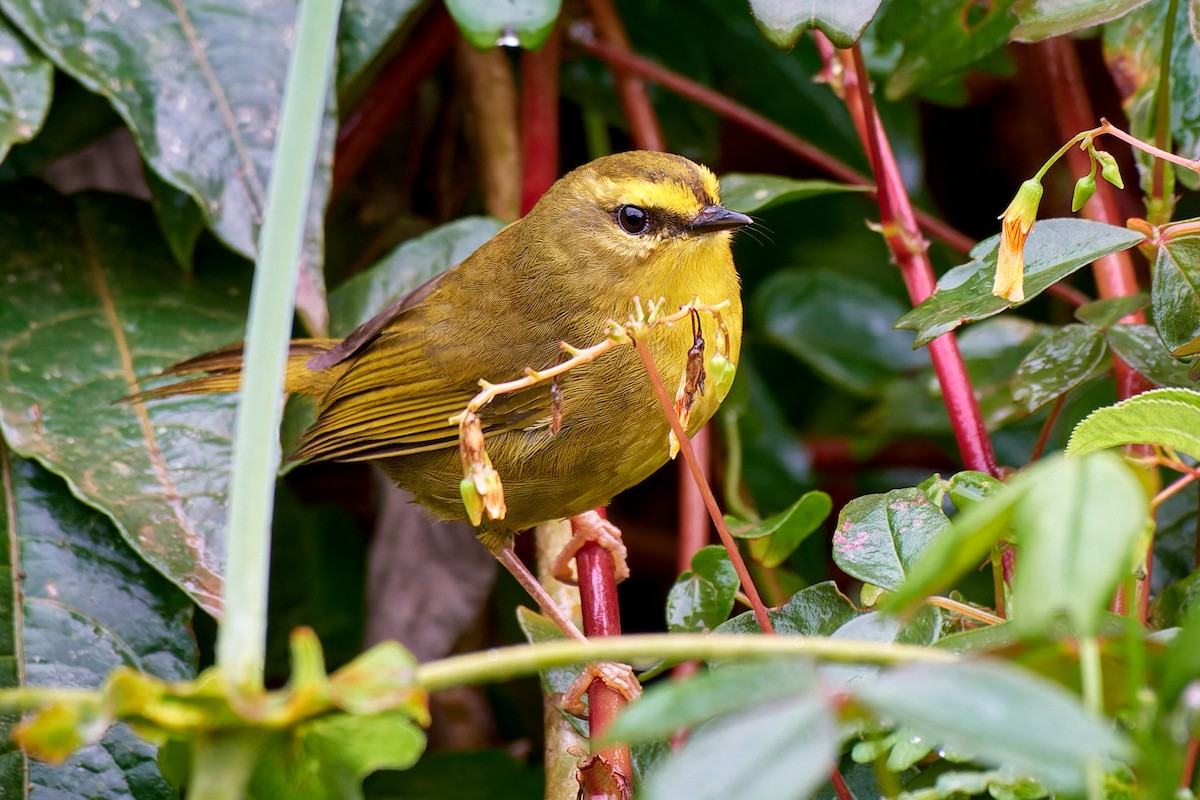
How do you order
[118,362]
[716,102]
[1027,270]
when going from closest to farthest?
[1027,270]
[118,362]
[716,102]

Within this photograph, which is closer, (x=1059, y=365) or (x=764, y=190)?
(x=1059, y=365)

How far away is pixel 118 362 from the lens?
255cm

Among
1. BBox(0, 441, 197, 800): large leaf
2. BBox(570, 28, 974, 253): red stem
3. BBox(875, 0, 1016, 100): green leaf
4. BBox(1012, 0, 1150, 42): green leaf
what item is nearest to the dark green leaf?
BBox(1012, 0, 1150, 42): green leaf

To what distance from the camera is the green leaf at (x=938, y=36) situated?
246cm

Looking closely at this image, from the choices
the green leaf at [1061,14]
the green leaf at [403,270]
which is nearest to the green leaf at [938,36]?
the green leaf at [1061,14]

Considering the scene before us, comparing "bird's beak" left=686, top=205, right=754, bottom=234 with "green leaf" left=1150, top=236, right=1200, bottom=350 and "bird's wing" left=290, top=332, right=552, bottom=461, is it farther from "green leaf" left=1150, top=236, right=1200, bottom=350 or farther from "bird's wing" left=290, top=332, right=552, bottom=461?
"green leaf" left=1150, top=236, right=1200, bottom=350

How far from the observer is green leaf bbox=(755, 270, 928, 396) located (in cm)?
314

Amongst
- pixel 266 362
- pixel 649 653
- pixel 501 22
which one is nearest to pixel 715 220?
pixel 501 22

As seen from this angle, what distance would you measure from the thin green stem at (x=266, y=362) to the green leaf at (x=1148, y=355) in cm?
128

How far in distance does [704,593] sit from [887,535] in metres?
0.35

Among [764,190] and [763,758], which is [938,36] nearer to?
[764,190]

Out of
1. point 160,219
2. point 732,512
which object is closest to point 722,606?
point 732,512

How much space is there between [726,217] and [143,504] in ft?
3.93

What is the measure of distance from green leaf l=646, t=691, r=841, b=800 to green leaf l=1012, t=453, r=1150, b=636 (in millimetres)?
136
